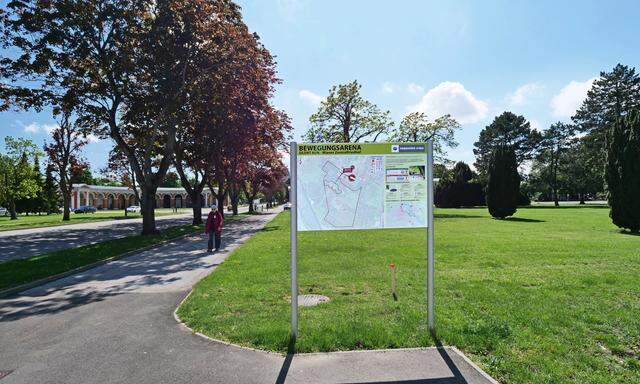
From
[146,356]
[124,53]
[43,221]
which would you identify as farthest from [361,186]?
[43,221]

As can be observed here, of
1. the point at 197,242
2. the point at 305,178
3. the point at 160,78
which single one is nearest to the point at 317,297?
the point at 305,178

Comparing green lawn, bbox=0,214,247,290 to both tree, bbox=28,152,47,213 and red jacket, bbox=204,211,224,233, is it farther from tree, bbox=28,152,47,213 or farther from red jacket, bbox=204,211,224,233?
tree, bbox=28,152,47,213

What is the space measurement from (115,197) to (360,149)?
345 feet

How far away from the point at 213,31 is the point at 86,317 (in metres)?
16.5

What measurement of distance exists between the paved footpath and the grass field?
0.33 m

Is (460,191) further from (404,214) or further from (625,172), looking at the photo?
(404,214)

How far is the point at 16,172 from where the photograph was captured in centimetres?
5247

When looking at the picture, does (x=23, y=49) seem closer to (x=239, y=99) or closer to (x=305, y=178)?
(x=239, y=99)

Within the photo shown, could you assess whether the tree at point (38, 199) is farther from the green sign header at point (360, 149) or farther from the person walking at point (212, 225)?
the green sign header at point (360, 149)

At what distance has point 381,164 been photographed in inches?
221

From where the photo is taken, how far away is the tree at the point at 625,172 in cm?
1867

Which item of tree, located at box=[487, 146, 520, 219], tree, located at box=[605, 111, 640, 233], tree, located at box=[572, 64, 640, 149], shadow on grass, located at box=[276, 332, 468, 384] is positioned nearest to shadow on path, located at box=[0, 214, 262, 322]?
shadow on grass, located at box=[276, 332, 468, 384]

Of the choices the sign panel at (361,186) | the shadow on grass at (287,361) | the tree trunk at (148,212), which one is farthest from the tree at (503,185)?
the shadow on grass at (287,361)

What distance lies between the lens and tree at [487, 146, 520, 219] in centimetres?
3089
